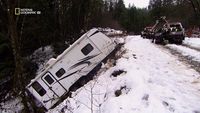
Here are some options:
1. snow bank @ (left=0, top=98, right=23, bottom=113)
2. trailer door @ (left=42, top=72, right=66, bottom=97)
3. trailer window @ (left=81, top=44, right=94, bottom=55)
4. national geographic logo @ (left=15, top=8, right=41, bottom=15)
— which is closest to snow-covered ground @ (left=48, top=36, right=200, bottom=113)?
national geographic logo @ (left=15, top=8, right=41, bottom=15)

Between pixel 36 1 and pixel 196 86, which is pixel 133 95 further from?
pixel 36 1

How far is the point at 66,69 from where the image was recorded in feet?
61.0

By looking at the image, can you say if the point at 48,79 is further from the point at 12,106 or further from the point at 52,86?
the point at 12,106

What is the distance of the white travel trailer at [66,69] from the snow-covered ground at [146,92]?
334 cm

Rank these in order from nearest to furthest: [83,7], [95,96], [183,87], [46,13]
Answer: [183,87] < [95,96] < [46,13] < [83,7]

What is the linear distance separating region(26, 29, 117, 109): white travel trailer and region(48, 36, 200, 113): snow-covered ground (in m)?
3.34

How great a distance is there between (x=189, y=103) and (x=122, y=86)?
3.25 m

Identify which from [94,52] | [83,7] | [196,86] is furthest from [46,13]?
[196,86]

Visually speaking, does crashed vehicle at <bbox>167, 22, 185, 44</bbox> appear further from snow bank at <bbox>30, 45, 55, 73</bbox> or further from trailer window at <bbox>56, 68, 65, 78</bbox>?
trailer window at <bbox>56, 68, 65, 78</bbox>

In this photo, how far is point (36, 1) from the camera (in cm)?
3000

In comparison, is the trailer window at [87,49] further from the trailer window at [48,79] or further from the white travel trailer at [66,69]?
the trailer window at [48,79]

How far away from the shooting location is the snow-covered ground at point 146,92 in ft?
29.7

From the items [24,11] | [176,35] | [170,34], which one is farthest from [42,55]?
[24,11]

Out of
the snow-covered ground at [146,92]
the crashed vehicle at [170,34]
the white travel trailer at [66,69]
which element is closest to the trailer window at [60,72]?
the white travel trailer at [66,69]
